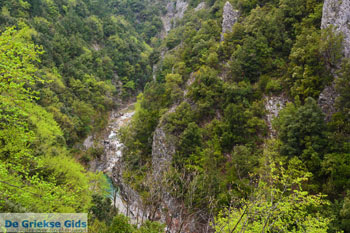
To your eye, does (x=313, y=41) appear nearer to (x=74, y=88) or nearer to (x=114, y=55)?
(x=74, y=88)

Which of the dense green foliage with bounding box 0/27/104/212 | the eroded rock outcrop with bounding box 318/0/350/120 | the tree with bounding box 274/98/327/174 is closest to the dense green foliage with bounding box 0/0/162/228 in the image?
the dense green foliage with bounding box 0/27/104/212

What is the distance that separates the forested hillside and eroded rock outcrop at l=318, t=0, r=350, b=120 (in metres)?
0.12

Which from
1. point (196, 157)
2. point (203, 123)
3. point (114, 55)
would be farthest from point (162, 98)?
point (114, 55)

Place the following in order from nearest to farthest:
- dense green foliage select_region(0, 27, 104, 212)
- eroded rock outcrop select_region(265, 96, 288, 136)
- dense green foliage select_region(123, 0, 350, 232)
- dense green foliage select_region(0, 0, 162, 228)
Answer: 1. dense green foliage select_region(0, 27, 104, 212)
2. dense green foliage select_region(0, 0, 162, 228)
3. dense green foliage select_region(123, 0, 350, 232)
4. eroded rock outcrop select_region(265, 96, 288, 136)

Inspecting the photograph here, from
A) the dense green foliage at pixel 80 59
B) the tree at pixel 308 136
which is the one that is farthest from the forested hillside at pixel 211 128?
the dense green foliage at pixel 80 59

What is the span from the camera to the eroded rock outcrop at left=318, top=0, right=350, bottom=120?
20231 millimetres

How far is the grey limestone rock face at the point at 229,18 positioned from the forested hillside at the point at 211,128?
0.59ft

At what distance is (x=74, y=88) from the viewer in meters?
48.9

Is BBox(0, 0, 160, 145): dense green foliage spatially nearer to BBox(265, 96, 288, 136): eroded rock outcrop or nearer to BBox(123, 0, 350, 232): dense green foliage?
BBox(123, 0, 350, 232): dense green foliage

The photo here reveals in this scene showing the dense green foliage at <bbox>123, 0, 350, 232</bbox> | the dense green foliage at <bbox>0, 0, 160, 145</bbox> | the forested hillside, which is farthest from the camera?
the dense green foliage at <bbox>0, 0, 160, 145</bbox>

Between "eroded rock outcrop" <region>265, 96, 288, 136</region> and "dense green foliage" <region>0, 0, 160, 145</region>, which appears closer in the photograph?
"eroded rock outcrop" <region>265, 96, 288, 136</region>

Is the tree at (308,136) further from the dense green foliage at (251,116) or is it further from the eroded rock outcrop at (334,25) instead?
the eroded rock outcrop at (334,25)

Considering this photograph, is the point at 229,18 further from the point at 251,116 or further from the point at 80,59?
the point at 80,59

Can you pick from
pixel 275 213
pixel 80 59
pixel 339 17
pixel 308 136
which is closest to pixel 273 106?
pixel 308 136
